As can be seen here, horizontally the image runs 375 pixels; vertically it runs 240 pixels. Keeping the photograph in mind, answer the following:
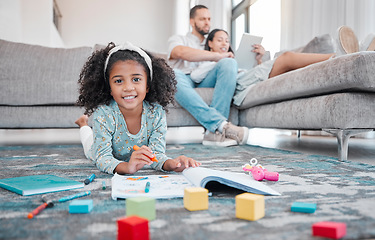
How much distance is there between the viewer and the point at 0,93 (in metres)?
2.12

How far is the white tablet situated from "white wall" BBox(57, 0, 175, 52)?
4628 millimetres

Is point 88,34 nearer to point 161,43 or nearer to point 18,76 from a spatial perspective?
point 161,43

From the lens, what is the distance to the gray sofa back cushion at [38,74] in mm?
2141

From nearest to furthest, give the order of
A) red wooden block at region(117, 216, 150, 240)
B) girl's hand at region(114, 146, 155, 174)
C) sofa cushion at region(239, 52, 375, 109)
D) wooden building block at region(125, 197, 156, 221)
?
red wooden block at region(117, 216, 150, 240)
wooden building block at region(125, 197, 156, 221)
girl's hand at region(114, 146, 155, 174)
sofa cushion at region(239, 52, 375, 109)

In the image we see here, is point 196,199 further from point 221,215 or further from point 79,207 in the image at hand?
point 79,207

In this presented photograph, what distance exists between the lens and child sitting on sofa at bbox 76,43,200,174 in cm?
103

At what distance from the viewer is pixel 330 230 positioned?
1.49 ft

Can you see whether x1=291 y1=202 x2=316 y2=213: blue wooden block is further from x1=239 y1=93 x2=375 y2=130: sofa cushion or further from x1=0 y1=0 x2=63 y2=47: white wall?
x1=0 y1=0 x2=63 y2=47: white wall

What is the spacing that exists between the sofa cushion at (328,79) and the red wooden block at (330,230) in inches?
36.9

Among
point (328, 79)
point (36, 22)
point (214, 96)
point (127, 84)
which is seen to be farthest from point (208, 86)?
point (36, 22)

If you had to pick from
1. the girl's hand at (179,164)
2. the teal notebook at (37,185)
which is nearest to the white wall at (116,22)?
the girl's hand at (179,164)

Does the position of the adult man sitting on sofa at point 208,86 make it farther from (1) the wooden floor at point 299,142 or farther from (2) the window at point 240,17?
(2) the window at point 240,17

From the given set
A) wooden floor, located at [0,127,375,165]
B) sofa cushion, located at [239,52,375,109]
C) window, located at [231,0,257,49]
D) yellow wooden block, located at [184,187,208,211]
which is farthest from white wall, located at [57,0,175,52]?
yellow wooden block, located at [184,187,208,211]

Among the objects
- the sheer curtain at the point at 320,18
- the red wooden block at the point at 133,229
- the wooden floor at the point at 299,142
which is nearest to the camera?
the red wooden block at the point at 133,229
